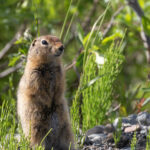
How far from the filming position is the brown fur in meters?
3.61

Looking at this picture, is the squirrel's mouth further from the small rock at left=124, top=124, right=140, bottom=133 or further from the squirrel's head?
the small rock at left=124, top=124, right=140, bottom=133

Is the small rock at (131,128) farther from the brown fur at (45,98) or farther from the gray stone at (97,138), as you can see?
the brown fur at (45,98)

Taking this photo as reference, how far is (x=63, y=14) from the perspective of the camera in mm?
7902

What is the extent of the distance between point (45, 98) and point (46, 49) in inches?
20.5

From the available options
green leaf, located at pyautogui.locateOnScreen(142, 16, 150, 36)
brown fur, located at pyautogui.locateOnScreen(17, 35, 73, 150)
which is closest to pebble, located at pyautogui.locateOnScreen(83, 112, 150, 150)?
brown fur, located at pyautogui.locateOnScreen(17, 35, 73, 150)

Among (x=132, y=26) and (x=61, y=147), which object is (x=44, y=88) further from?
(x=132, y=26)

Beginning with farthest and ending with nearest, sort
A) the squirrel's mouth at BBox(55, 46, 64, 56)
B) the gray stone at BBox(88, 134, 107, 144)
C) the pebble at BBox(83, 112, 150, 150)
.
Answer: the gray stone at BBox(88, 134, 107, 144)
the pebble at BBox(83, 112, 150, 150)
the squirrel's mouth at BBox(55, 46, 64, 56)

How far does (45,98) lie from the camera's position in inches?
143

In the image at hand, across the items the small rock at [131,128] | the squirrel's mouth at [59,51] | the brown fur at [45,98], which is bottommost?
the small rock at [131,128]

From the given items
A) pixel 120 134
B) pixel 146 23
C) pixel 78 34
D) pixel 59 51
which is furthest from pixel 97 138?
pixel 146 23

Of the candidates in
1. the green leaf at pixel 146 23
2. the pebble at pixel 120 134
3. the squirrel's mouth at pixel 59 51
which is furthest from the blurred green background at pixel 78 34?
the squirrel's mouth at pixel 59 51

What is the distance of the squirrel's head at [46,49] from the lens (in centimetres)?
357

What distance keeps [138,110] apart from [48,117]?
5.11 ft

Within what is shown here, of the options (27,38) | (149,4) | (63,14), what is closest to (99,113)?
(27,38)
